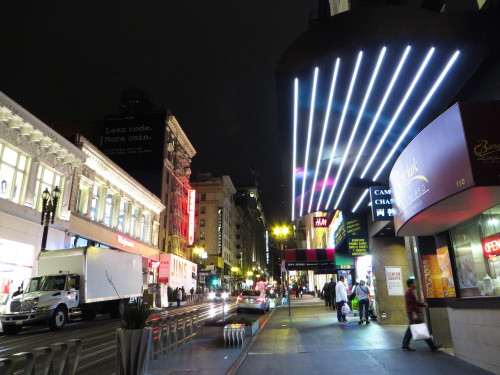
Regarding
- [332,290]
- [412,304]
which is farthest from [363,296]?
[332,290]

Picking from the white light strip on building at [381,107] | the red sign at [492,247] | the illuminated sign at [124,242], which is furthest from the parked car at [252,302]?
the red sign at [492,247]

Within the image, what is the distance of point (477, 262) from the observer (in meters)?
7.61

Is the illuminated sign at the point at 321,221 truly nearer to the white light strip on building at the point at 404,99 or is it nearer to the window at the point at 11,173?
the white light strip on building at the point at 404,99

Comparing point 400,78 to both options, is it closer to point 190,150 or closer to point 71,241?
point 71,241

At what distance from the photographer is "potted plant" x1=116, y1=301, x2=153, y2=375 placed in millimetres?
6348

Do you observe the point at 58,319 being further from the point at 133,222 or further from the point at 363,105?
the point at 133,222

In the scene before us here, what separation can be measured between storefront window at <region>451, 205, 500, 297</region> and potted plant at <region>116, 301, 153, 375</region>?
651 cm

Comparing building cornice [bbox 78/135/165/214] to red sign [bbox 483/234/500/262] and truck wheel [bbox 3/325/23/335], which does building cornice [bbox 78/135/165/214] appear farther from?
red sign [bbox 483/234/500/262]

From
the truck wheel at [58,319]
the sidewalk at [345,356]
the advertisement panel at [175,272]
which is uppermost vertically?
the advertisement panel at [175,272]

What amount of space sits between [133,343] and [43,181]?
25.0 meters

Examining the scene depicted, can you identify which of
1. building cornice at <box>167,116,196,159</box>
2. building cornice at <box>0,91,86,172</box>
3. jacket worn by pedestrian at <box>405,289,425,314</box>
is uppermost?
building cornice at <box>167,116,196,159</box>

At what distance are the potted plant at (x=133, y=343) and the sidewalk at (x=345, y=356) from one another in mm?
2077

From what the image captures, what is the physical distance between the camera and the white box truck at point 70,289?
16203 mm

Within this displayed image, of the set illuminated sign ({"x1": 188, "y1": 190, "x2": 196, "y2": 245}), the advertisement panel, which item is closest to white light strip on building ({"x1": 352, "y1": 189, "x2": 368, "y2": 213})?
the advertisement panel
